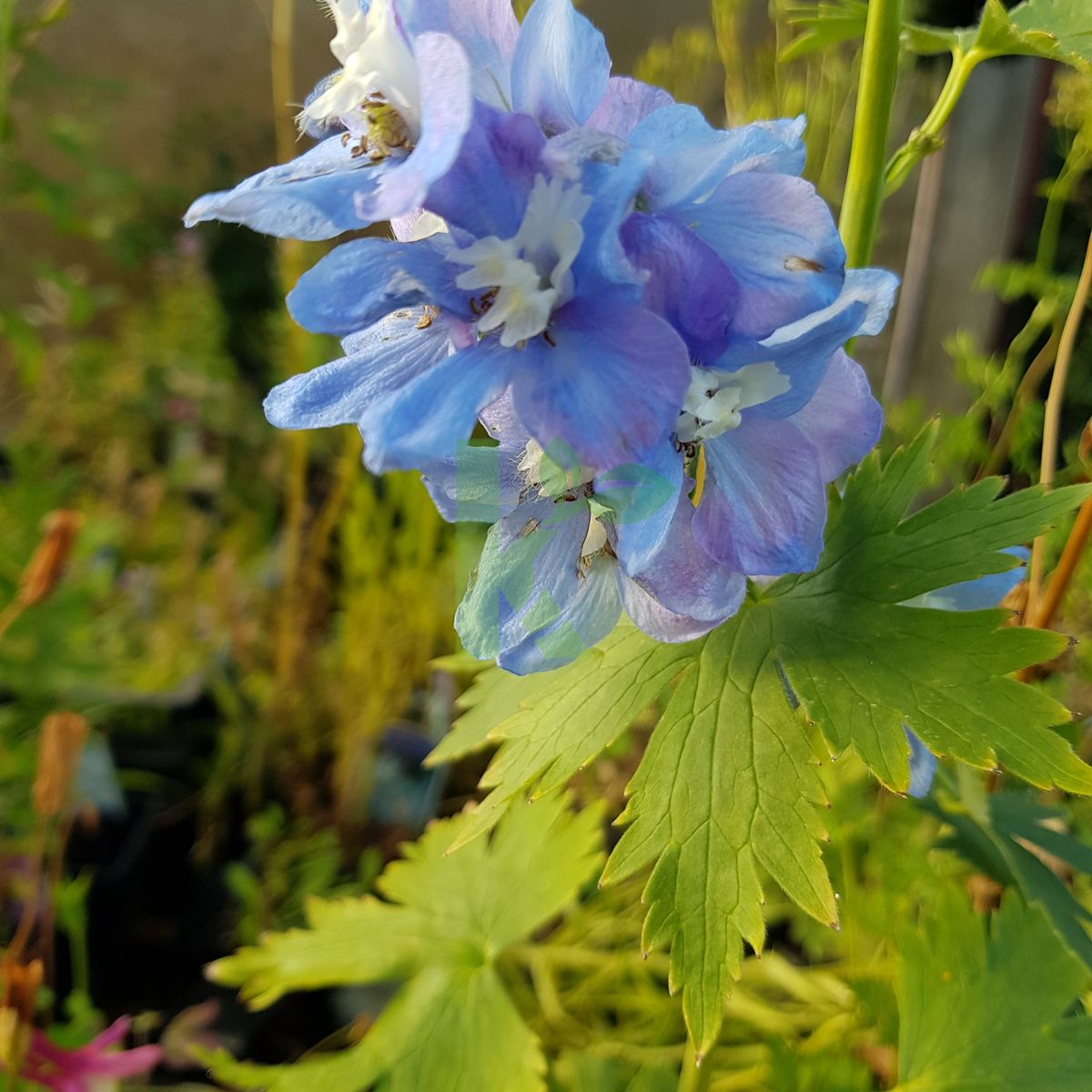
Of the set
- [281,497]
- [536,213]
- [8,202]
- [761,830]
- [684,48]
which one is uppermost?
[684,48]

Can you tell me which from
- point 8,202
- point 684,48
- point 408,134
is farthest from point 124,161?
point 408,134

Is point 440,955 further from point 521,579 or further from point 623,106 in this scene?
point 623,106

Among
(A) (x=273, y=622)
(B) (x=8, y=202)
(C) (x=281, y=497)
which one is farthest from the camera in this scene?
(C) (x=281, y=497)

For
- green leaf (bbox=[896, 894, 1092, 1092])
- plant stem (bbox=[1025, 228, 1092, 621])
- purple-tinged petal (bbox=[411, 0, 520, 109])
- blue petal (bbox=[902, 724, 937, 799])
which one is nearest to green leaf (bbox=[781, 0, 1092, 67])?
plant stem (bbox=[1025, 228, 1092, 621])

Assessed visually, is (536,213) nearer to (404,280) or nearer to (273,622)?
(404,280)

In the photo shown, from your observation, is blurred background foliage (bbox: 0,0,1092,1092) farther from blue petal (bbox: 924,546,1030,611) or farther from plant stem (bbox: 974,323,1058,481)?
blue petal (bbox: 924,546,1030,611)
